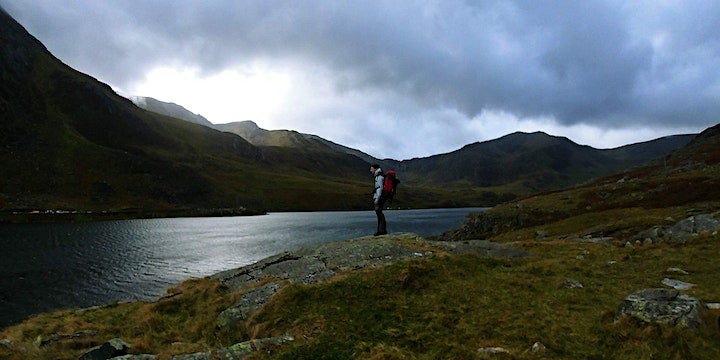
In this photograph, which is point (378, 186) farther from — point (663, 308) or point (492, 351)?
point (663, 308)

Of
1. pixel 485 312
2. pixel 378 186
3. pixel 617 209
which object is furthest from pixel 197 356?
pixel 617 209

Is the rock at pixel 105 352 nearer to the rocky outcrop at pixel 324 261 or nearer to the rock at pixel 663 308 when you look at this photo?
the rocky outcrop at pixel 324 261

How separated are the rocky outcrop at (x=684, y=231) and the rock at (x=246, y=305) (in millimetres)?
22534

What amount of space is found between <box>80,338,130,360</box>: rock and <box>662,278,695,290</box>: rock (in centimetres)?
1826

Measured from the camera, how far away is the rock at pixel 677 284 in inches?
516

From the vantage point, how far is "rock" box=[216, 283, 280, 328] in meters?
13.9

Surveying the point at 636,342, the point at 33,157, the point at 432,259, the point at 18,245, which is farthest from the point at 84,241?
the point at 33,157

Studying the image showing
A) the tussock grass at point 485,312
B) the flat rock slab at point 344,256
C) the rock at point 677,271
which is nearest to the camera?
the tussock grass at point 485,312

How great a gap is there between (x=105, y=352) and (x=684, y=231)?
1241 inches

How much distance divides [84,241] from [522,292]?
289 feet

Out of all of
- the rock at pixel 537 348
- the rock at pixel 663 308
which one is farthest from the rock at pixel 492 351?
the rock at pixel 663 308

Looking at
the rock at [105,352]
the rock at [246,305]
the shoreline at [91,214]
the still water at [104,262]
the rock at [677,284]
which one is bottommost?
the still water at [104,262]

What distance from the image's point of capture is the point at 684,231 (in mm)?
24734

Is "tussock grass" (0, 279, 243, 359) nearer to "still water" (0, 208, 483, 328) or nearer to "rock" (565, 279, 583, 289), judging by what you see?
"rock" (565, 279, 583, 289)
